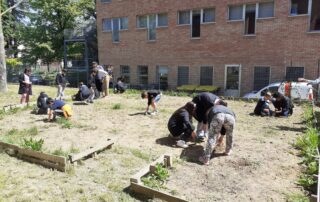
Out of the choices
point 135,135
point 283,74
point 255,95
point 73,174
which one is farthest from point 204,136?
point 283,74

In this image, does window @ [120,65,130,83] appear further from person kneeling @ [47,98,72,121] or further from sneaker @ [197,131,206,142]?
sneaker @ [197,131,206,142]

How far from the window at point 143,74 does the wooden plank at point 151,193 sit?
2086 centimetres

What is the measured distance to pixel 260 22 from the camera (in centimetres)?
1991

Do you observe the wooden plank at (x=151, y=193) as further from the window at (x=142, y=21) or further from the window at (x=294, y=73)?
the window at (x=142, y=21)

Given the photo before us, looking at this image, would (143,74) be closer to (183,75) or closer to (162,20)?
(183,75)

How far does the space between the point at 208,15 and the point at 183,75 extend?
495 cm

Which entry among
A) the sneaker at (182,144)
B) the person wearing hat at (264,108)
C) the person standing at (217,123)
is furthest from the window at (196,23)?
the person standing at (217,123)

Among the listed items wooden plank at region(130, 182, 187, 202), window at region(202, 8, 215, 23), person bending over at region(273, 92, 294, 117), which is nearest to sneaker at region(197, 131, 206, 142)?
wooden plank at region(130, 182, 187, 202)

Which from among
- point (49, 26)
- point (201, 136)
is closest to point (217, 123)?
point (201, 136)

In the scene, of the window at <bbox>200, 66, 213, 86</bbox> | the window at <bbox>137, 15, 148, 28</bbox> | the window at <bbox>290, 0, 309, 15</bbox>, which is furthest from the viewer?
the window at <bbox>137, 15, 148, 28</bbox>

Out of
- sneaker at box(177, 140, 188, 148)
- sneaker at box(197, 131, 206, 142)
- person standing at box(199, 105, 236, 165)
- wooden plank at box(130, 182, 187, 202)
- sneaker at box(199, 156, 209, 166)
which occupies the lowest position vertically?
wooden plank at box(130, 182, 187, 202)

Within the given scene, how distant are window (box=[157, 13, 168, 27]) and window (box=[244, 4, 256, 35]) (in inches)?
259

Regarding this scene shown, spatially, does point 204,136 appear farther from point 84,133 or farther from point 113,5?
point 113,5

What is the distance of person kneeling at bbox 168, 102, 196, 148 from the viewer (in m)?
7.70
